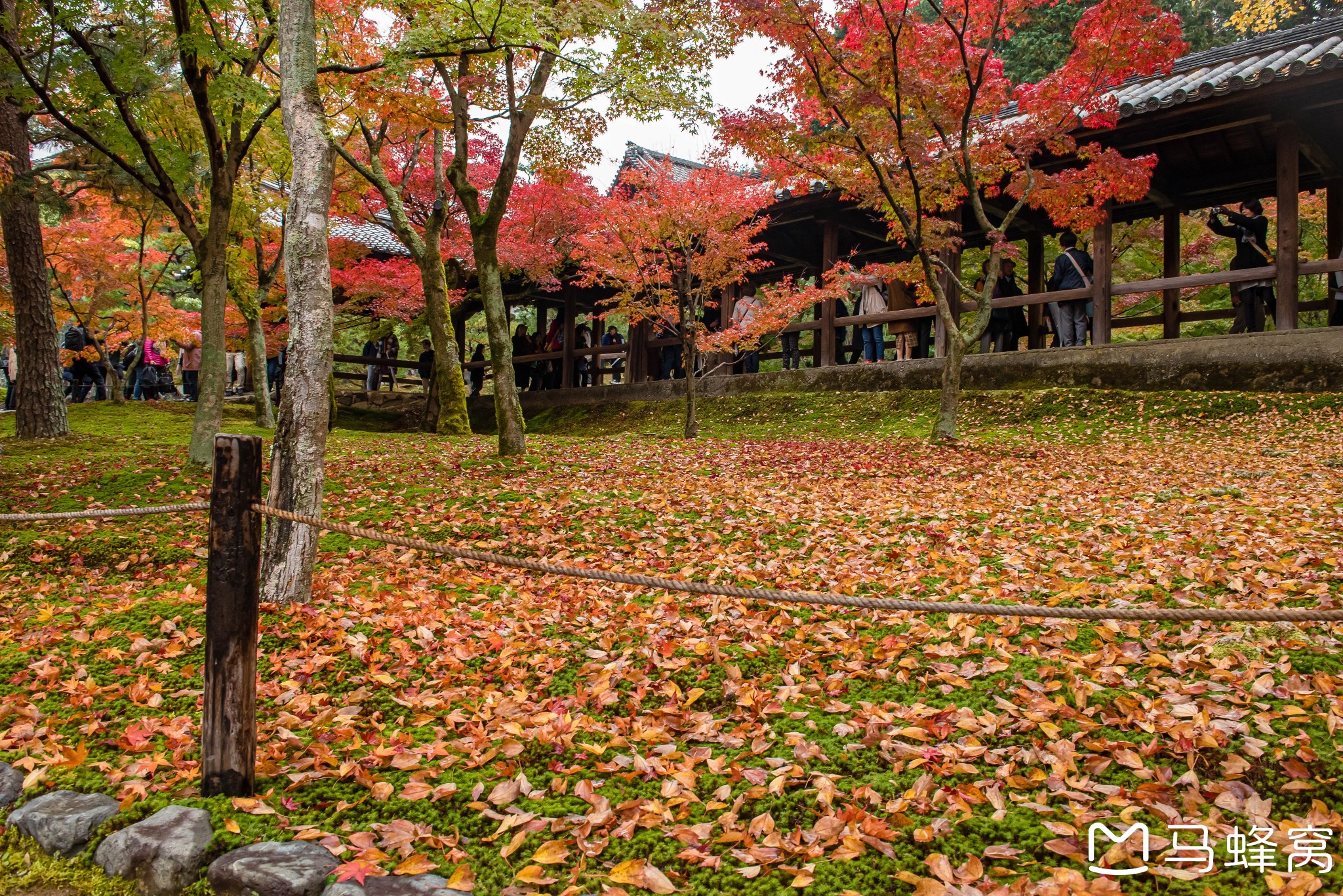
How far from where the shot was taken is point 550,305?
21375mm

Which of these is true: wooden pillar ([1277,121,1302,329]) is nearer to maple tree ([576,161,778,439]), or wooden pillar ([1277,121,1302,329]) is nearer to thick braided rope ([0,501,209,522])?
maple tree ([576,161,778,439])

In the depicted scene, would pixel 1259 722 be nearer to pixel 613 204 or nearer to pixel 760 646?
pixel 760 646

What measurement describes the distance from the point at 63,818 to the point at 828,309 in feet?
41.2

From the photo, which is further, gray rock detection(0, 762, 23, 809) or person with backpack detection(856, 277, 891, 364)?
person with backpack detection(856, 277, 891, 364)

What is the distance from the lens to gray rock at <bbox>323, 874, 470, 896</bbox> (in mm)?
2273

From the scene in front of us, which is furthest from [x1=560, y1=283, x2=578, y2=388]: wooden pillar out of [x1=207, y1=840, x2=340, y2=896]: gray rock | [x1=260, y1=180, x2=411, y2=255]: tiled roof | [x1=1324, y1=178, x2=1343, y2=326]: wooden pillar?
[x1=207, y1=840, x2=340, y2=896]: gray rock

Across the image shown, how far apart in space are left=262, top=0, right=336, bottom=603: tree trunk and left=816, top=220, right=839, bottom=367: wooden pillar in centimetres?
997

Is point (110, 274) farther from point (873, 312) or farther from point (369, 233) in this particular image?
point (873, 312)

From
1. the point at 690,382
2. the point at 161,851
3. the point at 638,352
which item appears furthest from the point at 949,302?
the point at 161,851

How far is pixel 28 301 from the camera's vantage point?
33.8 ft

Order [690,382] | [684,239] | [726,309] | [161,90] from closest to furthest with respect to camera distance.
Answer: [161,90] → [684,239] → [690,382] → [726,309]

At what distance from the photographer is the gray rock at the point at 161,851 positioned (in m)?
2.44

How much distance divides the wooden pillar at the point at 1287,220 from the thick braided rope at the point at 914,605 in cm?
920

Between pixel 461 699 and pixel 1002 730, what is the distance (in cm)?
227
